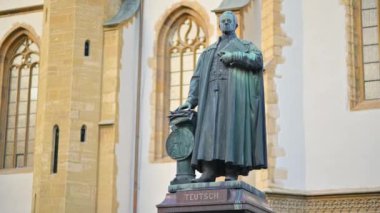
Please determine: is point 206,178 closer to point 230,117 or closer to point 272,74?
point 230,117

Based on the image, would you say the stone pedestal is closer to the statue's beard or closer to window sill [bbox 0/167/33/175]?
the statue's beard

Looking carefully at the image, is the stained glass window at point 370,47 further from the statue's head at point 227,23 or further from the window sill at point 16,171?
the statue's head at point 227,23

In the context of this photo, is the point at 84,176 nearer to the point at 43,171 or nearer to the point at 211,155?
the point at 43,171

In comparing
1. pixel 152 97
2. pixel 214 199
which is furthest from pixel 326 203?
pixel 214 199

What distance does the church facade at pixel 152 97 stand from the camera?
18641 millimetres

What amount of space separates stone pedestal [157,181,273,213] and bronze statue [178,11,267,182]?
233mm

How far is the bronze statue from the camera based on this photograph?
866 centimetres

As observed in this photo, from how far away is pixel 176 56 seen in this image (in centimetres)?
2305

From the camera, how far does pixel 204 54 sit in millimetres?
9188

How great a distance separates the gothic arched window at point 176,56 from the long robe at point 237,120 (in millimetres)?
13442

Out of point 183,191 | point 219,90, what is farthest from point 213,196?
point 219,90

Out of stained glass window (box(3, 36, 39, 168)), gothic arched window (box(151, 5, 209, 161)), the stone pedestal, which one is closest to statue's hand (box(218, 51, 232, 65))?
the stone pedestal

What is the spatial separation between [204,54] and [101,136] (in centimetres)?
1288

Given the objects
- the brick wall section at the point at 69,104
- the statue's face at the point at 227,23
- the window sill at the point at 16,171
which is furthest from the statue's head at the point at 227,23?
the window sill at the point at 16,171
